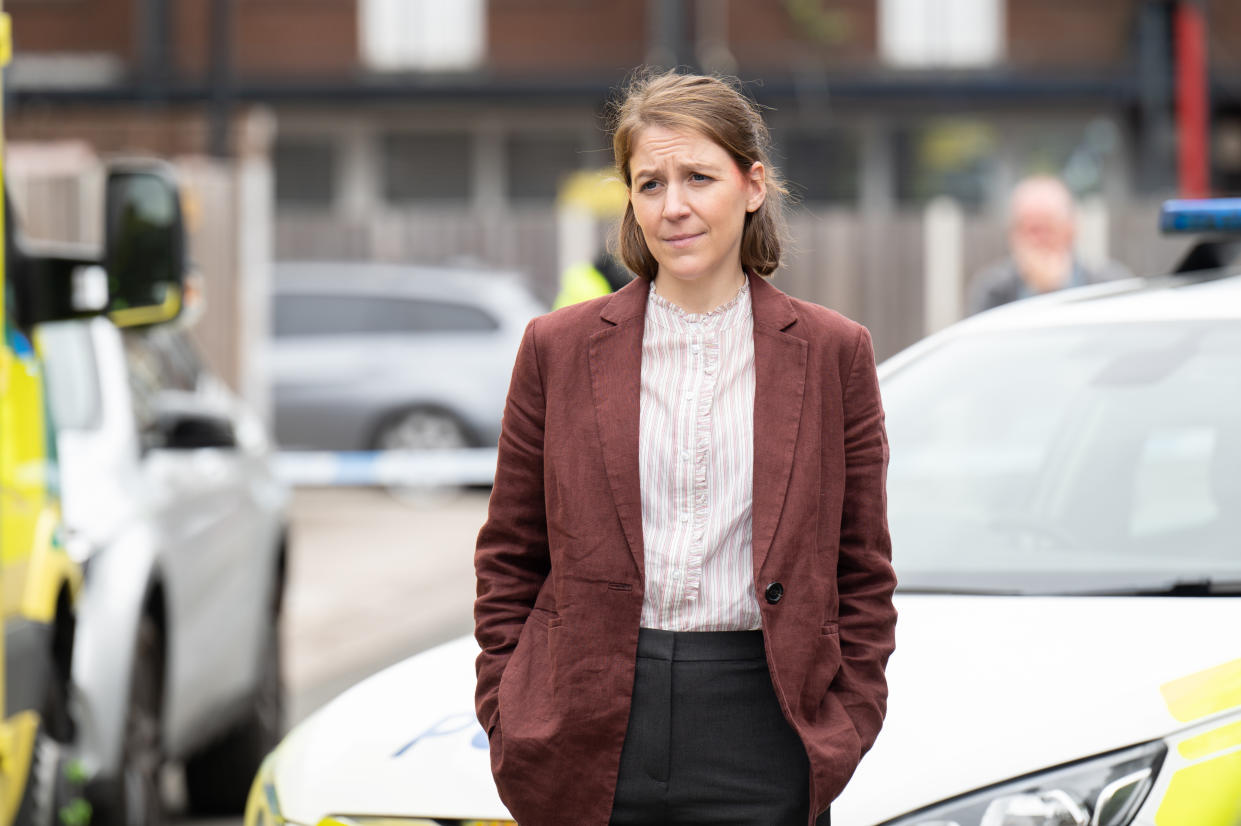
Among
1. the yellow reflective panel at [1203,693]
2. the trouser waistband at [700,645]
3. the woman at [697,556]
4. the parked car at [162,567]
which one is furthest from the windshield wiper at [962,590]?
the parked car at [162,567]

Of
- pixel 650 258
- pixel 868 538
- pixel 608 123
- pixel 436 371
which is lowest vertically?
pixel 436 371

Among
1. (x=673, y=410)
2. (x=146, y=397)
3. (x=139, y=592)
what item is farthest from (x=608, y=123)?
(x=146, y=397)

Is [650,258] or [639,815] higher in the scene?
[650,258]

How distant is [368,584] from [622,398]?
9.30m

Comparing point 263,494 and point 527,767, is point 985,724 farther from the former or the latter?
point 263,494

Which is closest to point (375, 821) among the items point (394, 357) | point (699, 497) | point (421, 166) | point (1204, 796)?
point (699, 497)

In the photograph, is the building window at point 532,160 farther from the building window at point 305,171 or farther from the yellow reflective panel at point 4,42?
the yellow reflective panel at point 4,42

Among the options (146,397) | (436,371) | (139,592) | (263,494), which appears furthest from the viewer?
(436,371)

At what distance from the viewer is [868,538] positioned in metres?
2.56

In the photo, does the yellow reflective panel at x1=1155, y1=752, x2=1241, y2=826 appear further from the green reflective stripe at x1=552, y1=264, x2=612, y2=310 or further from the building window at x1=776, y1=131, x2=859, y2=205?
the building window at x1=776, y1=131, x2=859, y2=205

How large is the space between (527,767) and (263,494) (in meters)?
4.64

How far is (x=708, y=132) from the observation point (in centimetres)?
256

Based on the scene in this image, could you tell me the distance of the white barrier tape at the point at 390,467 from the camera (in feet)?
49.5

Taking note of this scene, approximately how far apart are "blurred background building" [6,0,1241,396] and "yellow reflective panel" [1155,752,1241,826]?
67.7 feet
